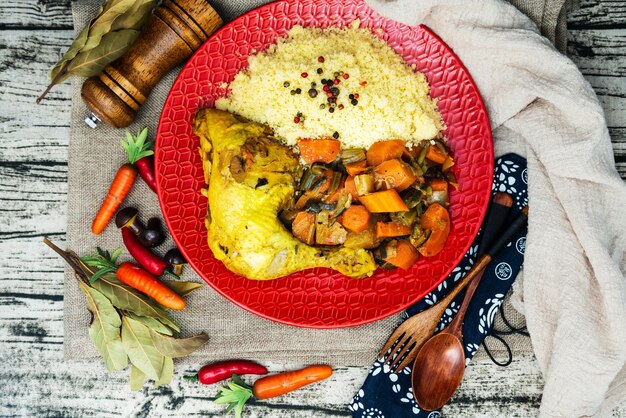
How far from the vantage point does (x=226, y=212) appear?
2.26 m

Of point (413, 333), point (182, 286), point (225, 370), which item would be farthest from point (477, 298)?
point (182, 286)

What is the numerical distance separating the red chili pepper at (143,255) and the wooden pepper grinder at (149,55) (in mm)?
561

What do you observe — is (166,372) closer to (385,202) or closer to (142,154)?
(142,154)

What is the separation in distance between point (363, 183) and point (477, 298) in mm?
851

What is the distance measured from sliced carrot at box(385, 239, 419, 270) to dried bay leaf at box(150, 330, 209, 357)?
102 centimetres

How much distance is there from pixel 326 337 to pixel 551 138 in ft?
4.67

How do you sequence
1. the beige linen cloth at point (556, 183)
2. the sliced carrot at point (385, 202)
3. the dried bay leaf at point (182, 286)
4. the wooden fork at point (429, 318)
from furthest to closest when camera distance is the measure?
the dried bay leaf at point (182, 286), the wooden fork at point (429, 318), the beige linen cloth at point (556, 183), the sliced carrot at point (385, 202)

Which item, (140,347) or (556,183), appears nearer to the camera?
(556,183)

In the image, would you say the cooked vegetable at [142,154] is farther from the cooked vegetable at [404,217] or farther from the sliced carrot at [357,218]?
the cooked vegetable at [404,217]

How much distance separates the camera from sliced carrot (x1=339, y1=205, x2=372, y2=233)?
7.86 feet

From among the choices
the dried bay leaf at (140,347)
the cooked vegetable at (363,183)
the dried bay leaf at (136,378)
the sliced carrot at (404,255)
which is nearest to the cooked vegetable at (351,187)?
the cooked vegetable at (363,183)

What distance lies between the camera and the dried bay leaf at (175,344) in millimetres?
2682

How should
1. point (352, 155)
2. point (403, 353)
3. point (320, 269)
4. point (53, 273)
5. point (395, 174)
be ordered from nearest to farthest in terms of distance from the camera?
point (395, 174)
point (352, 155)
point (320, 269)
point (403, 353)
point (53, 273)

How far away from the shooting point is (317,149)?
8.00ft
